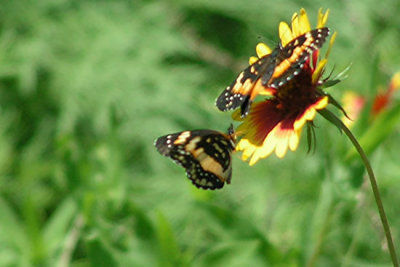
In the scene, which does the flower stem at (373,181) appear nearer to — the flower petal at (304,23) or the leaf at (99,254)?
the flower petal at (304,23)

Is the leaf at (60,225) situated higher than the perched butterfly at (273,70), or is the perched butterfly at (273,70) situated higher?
the perched butterfly at (273,70)

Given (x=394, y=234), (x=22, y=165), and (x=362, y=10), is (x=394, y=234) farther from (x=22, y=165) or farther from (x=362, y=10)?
(x=22, y=165)

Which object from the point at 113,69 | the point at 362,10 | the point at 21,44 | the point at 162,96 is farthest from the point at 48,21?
the point at 362,10

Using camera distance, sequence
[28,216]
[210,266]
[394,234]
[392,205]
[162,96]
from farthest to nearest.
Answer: [162,96], [392,205], [394,234], [28,216], [210,266]

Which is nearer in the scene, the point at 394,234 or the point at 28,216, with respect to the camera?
the point at 28,216

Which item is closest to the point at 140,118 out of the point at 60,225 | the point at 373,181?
the point at 60,225

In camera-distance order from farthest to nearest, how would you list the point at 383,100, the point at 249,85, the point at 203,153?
the point at 383,100
the point at 203,153
the point at 249,85

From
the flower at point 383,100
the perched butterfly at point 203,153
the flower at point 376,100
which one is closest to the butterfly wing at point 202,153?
the perched butterfly at point 203,153

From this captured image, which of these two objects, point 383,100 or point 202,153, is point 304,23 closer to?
point 202,153
